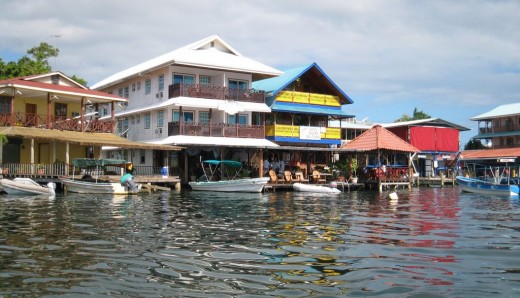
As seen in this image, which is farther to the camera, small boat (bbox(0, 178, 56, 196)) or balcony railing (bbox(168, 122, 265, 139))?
balcony railing (bbox(168, 122, 265, 139))

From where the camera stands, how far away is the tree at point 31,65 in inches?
1805

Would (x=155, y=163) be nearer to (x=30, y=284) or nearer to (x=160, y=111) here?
(x=160, y=111)

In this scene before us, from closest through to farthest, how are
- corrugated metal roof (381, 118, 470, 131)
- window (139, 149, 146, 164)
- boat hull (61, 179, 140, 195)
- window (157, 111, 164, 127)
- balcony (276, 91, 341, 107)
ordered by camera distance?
boat hull (61, 179, 140, 195), window (157, 111, 164, 127), window (139, 149, 146, 164), balcony (276, 91, 341, 107), corrugated metal roof (381, 118, 470, 131)

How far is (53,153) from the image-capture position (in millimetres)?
33562

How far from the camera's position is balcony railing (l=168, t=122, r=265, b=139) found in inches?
1531

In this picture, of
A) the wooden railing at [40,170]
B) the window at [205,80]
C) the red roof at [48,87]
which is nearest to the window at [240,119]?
the window at [205,80]

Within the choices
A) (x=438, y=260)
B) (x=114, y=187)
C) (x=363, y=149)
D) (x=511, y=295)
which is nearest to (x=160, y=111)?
(x=114, y=187)

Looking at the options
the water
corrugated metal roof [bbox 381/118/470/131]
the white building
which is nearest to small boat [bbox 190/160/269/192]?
the white building

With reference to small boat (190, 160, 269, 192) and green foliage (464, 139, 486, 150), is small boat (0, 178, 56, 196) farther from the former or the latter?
green foliage (464, 139, 486, 150)

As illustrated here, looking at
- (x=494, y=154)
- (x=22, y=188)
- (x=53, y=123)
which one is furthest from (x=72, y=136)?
(x=494, y=154)

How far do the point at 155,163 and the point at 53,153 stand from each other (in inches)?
340

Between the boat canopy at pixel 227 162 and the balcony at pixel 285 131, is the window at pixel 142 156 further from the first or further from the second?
the balcony at pixel 285 131

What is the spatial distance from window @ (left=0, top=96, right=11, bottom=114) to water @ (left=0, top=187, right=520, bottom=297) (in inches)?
746

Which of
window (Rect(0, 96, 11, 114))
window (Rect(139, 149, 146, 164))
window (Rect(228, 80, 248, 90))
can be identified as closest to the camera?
window (Rect(0, 96, 11, 114))
